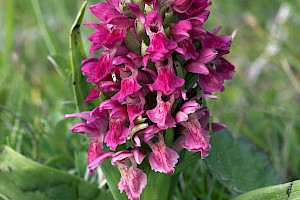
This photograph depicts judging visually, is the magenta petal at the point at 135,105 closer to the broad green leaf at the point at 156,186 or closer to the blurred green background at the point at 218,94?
the broad green leaf at the point at 156,186

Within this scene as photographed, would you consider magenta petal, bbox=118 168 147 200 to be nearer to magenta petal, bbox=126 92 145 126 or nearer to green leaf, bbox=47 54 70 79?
magenta petal, bbox=126 92 145 126

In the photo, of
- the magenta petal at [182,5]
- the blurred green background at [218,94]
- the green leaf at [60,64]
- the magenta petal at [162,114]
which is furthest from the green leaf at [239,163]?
the green leaf at [60,64]

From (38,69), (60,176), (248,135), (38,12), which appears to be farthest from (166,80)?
(38,69)

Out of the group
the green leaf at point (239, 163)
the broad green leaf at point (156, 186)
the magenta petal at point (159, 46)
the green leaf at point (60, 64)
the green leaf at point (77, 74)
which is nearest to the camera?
the magenta petal at point (159, 46)

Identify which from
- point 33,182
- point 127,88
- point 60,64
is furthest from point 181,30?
point 60,64

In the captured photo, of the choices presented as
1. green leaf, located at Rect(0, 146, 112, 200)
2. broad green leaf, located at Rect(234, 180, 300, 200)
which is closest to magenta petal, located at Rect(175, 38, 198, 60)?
broad green leaf, located at Rect(234, 180, 300, 200)

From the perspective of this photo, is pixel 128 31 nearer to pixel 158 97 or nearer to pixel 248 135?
pixel 158 97

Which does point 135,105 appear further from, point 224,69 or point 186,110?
point 224,69
